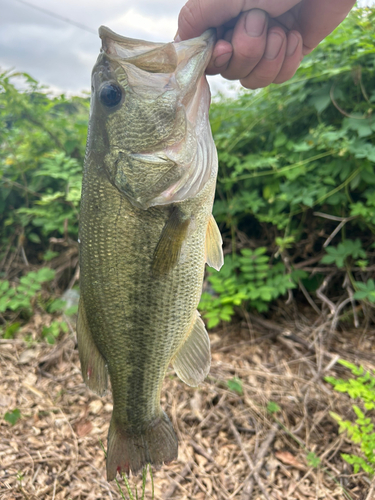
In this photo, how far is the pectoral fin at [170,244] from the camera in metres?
1.29

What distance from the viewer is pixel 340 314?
10.0 ft

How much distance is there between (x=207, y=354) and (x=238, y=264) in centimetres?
156

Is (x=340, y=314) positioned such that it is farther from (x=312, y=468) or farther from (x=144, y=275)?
(x=144, y=275)

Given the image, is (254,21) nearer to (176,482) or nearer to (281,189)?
(281,189)

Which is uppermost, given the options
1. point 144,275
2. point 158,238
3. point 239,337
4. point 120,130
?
point 120,130

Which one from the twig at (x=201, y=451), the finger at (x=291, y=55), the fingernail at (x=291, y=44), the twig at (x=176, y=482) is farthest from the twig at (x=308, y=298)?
the fingernail at (x=291, y=44)

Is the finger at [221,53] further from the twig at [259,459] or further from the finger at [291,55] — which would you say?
the twig at [259,459]

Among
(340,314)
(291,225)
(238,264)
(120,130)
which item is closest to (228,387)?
(238,264)

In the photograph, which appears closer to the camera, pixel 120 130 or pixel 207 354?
pixel 120 130

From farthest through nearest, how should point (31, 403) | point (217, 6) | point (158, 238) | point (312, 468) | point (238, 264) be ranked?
point (238, 264) → point (31, 403) → point (312, 468) → point (217, 6) → point (158, 238)

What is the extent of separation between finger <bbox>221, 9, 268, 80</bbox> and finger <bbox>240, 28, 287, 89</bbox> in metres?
0.05

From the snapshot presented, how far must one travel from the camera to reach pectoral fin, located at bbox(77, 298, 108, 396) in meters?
1.40

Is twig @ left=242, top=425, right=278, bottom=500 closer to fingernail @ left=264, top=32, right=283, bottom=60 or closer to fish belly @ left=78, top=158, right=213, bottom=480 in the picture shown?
fish belly @ left=78, top=158, right=213, bottom=480

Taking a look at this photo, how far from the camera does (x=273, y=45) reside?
157 centimetres
